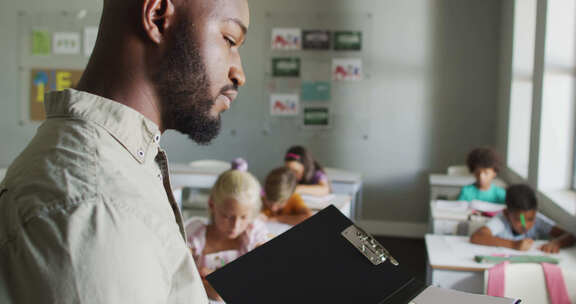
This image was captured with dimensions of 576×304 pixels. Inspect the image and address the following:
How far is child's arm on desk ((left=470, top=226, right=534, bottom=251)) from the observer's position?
8.29 feet

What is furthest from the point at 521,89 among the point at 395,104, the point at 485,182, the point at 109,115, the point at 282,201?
the point at 109,115

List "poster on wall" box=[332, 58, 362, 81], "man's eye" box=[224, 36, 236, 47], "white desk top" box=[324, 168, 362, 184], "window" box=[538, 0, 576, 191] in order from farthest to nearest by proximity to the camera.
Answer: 1. "poster on wall" box=[332, 58, 362, 81]
2. "white desk top" box=[324, 168, 362, 184]
3. "window" box=[538, 0, 576, 191]
4. "man's eye" box=[224, 36, 236, 47]

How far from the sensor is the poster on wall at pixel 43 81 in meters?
5.46

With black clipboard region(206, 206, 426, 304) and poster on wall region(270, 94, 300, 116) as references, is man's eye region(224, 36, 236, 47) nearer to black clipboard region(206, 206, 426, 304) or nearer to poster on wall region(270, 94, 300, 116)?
black clipboard region(206, 206, 426, 304)

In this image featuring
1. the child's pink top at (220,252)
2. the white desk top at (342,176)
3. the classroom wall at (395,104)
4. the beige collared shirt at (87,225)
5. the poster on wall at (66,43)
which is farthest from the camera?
the poster on wall at (66,43)

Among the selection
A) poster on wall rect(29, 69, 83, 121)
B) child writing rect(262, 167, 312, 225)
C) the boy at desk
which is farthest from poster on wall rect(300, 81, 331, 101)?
the boy at desk

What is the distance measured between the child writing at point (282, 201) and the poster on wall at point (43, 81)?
332 cm

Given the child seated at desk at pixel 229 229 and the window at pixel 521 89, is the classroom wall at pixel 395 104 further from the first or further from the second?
the child seated at desk at pixel 229 229

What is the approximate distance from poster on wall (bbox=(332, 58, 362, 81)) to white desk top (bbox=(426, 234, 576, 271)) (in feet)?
9.05

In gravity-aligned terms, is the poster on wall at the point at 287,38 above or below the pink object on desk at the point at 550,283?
above

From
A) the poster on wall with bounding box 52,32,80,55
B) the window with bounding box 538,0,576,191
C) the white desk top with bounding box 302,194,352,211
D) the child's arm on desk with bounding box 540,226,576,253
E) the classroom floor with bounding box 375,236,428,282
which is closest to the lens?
the child's arm on desk with bounding box 540,226,576,253

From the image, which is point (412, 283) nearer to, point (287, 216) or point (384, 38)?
point (287, 216)

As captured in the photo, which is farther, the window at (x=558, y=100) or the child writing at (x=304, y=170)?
the child writing at (x=304, y=170)

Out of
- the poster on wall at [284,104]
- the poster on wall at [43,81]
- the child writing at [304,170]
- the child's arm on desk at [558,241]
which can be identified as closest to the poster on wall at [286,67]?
the poster on wall at [284,104]
